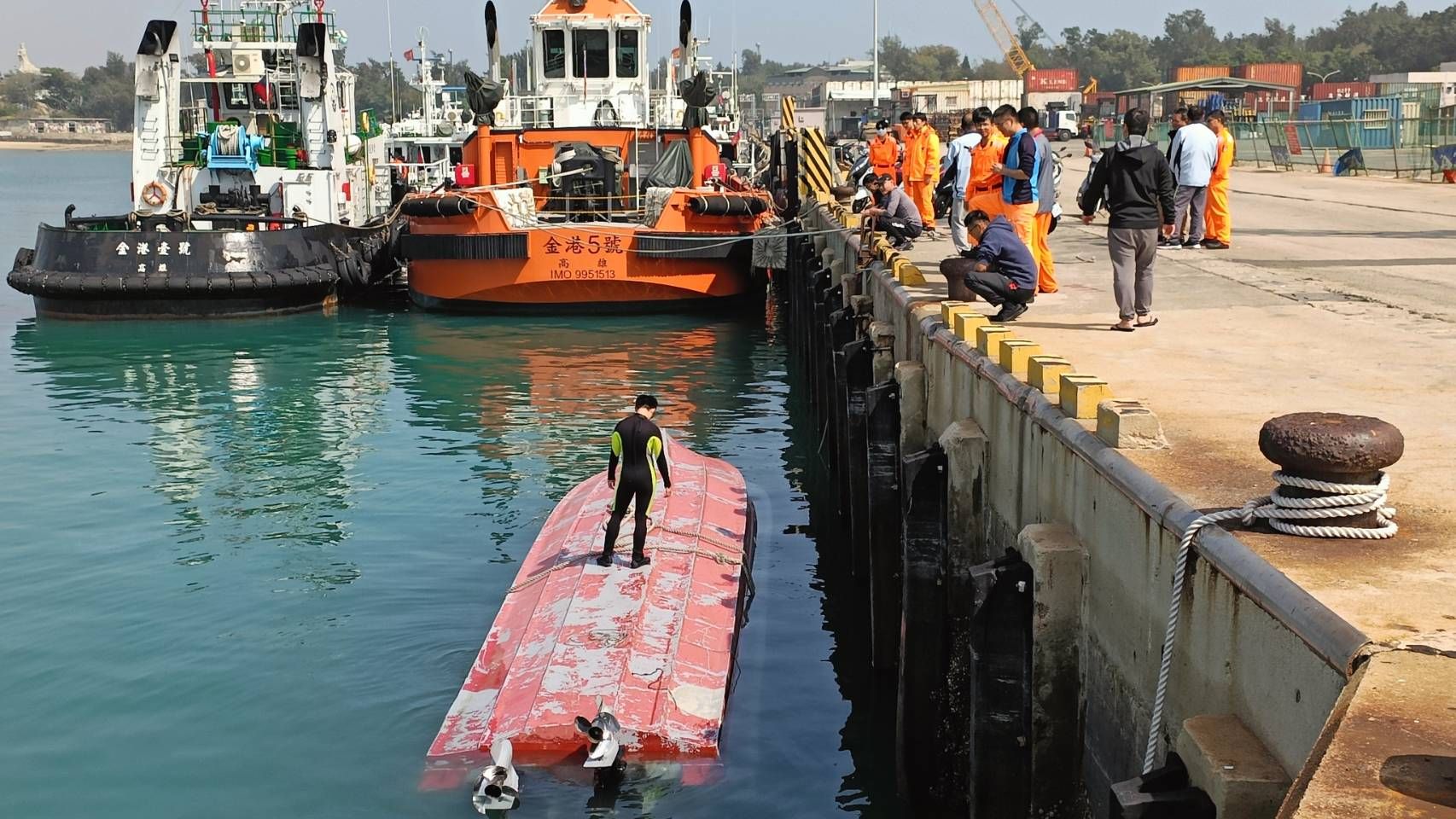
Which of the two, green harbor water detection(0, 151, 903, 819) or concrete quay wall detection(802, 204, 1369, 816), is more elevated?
concrete quay wall detection(802, 204, 1369, 816)

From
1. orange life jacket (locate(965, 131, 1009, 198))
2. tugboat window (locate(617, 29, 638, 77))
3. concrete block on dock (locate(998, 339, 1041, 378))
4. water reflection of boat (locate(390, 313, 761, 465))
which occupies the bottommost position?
water reflection of boat (locate(390, 313, 761, 465))

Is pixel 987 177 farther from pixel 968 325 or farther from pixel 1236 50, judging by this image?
pixel 1236 50

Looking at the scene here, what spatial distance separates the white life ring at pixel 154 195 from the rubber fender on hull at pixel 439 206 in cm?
670

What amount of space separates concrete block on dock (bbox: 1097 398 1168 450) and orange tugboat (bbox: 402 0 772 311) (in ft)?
68.7

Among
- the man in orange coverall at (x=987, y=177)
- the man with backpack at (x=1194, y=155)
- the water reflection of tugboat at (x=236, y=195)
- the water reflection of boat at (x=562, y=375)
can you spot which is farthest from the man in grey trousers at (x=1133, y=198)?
the water reflection of tugboat at (x=236, y=195)

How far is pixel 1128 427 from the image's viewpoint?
652cm

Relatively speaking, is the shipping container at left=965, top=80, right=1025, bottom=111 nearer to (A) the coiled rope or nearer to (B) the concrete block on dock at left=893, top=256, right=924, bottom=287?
(B) the concrete block on dock at left=893, top=256, right=924, bottom=287

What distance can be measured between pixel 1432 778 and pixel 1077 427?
347 centimetres

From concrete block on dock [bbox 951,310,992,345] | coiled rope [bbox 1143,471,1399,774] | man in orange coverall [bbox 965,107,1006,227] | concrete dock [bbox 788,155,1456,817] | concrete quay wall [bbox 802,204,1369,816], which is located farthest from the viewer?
man in orange coverall [bbox 965,107,1006,227]

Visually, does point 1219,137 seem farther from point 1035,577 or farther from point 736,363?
point 1035,577

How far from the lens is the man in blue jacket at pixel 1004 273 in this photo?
11297mm

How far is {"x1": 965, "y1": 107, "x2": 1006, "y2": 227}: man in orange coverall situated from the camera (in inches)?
551

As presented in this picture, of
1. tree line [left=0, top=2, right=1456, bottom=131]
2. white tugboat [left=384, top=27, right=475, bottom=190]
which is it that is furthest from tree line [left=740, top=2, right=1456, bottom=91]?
white tugboat [left=384, top=27, right=475, bottom=190]

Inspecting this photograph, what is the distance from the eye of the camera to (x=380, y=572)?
44.6 ft
